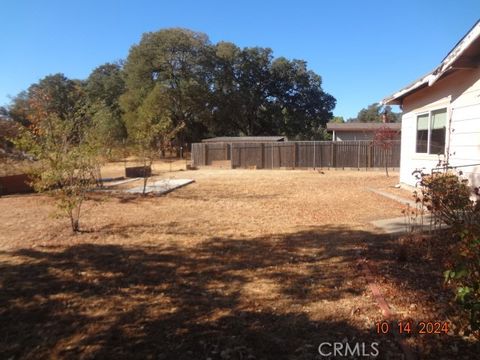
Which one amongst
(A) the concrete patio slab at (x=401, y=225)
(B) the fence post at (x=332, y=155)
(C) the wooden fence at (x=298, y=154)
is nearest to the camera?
(A) the concrete patio slab at (x=401, y=225)

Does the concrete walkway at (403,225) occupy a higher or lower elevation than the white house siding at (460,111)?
lower

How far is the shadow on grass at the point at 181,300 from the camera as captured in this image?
9.55ft

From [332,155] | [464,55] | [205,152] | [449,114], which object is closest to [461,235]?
[464,55]

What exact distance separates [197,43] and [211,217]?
1371 inches

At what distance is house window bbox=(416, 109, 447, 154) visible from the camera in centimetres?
812

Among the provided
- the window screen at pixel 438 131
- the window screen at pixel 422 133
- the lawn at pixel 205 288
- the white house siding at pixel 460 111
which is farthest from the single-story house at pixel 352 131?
the lawn at pixel 205 288

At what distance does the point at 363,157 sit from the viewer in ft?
79.5

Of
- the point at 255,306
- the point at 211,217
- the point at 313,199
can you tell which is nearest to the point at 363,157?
the point at 313,199

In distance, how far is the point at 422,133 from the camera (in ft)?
31.0

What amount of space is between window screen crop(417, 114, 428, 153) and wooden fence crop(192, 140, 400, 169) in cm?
1359

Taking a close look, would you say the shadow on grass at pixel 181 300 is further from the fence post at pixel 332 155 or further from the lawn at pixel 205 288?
the fence post at pixel 332 155

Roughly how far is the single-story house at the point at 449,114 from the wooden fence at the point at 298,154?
1352 centimetres
